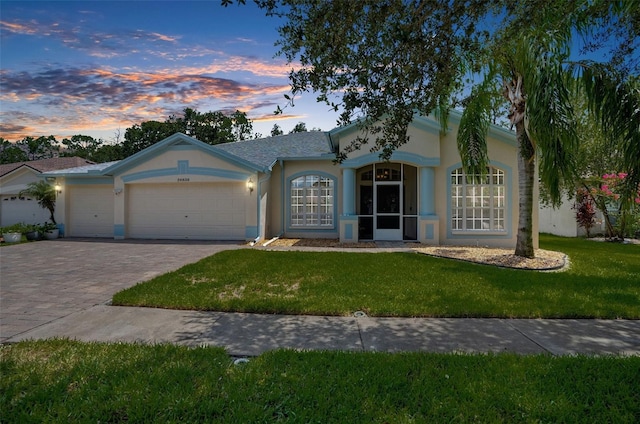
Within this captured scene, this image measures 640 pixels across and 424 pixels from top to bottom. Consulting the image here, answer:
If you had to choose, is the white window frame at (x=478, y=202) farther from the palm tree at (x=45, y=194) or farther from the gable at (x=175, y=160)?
the palm tree at (x=45, y=194)

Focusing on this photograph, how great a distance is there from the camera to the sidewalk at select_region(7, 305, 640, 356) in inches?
160

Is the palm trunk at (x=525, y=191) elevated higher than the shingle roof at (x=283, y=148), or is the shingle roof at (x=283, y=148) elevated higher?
the shingle roof at (x=283, y=148)

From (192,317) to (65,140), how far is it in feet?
229

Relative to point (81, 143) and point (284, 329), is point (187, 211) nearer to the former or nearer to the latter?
point (284, 329)

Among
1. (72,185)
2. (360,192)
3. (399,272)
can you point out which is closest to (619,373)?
(399,272)

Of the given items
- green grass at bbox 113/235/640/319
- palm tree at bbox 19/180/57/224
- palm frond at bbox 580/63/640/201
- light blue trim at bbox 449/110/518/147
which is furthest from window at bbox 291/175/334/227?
palm tree at bbox 19/180/57/224

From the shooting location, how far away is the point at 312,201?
50.7 feet

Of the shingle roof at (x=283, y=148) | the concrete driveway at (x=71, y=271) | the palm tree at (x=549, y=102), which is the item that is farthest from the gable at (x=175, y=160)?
the palm tree at (x=549, y=102)

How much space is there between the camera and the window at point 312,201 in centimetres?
1536

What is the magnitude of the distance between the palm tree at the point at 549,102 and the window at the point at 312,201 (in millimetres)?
6745

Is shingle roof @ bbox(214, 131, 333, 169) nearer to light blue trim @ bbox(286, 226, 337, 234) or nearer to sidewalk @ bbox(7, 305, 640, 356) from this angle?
light blue trim @ bbox(286, 226, 337, 234)

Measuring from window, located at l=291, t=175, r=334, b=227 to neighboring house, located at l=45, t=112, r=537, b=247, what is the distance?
5cm

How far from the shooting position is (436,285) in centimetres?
685

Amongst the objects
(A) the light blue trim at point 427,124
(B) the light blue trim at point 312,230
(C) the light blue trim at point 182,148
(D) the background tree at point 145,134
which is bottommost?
(B) the light blue trim at point 312,230
